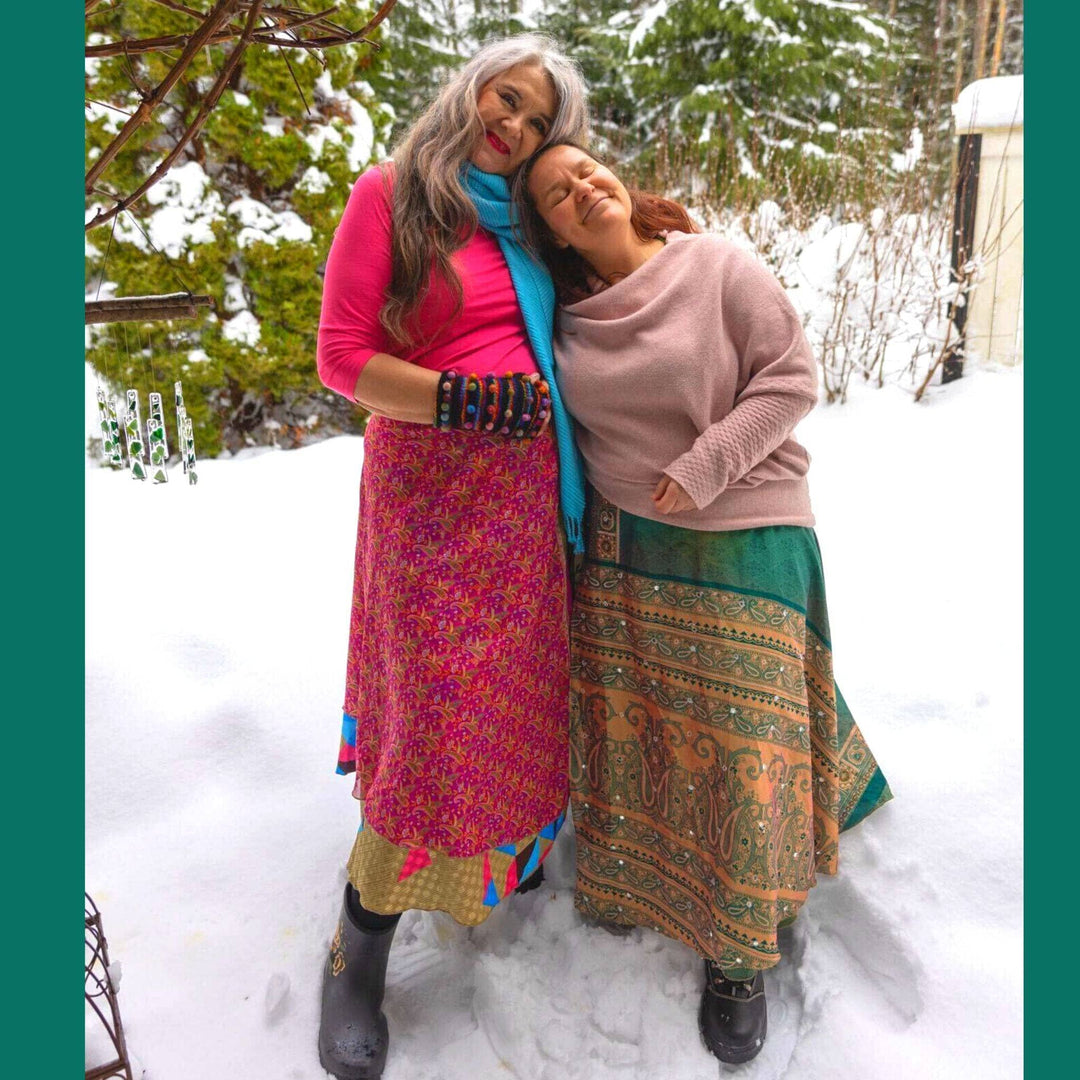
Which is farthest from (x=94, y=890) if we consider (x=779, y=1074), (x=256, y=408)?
(x=256, y=408)

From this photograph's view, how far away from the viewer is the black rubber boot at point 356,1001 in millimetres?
1687

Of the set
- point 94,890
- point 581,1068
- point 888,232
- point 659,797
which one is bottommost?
point 581,1068

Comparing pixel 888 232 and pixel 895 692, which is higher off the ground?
pixel 888 232

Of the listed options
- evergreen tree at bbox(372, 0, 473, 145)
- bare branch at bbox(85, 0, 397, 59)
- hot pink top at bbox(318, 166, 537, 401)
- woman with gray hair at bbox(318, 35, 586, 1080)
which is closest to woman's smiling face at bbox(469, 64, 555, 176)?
A: woman with gray hair at bbox(318, 35, 586, 1080)

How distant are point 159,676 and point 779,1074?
1.97 metres

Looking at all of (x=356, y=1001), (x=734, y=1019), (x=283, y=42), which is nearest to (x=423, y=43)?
(x=283, y=42)

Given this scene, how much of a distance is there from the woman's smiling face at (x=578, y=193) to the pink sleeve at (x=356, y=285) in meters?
0.30

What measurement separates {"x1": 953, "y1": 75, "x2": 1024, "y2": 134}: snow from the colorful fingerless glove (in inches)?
155

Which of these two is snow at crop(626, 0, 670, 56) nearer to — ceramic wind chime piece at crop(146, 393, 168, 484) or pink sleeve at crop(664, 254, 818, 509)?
pink sleeve at crop(664, 254, 818, 509)

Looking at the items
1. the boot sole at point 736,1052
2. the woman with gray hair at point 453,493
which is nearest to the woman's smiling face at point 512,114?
the woman with gray hair at point 453,493

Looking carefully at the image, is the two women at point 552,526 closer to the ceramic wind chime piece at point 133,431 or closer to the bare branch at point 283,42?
the bare branch at point 283,42

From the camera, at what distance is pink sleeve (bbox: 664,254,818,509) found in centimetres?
150

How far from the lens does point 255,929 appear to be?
1993 millimetres

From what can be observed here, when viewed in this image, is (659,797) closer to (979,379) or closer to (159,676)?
(159,676)
